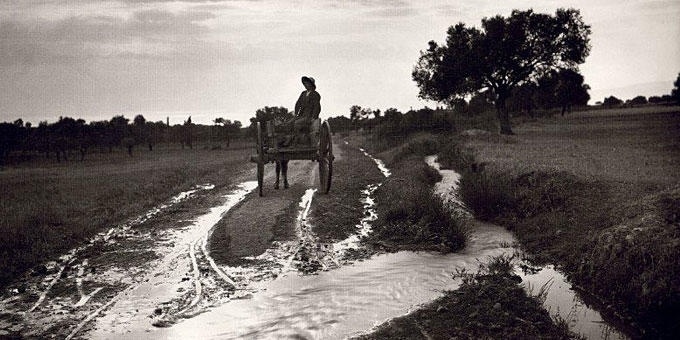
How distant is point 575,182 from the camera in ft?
30.5

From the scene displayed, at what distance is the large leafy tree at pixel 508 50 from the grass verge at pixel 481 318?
1141 inches

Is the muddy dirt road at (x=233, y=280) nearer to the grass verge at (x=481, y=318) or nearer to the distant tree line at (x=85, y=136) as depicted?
the grass verge at (x=481, y=318)

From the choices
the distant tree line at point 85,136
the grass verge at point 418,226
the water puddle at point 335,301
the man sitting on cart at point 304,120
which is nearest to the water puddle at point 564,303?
the water puddle at point 335,301

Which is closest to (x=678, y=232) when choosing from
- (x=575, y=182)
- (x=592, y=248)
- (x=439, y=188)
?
(x=592, y=248)

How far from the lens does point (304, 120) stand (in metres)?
11.2

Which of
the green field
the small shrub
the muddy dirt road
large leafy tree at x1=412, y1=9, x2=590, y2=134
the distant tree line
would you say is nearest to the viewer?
the muddy dirt road

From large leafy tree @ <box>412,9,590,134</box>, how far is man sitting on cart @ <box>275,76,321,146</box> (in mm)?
23425

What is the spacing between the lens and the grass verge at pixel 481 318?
4.47 meters

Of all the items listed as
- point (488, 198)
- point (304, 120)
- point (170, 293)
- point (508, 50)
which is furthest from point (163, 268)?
point (508, 50)

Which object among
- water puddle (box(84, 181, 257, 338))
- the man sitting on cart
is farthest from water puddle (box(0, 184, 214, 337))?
the man sitting on cart

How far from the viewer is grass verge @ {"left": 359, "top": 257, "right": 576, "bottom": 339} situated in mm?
4473

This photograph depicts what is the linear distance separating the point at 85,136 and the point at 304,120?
5550 centimetres

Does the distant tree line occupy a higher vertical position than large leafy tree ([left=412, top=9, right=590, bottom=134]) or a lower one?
lower

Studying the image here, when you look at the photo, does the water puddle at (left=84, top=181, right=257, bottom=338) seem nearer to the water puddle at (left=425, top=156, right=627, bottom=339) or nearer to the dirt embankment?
the water puddle at (left=425, top=156, right=627, bottom=339)
